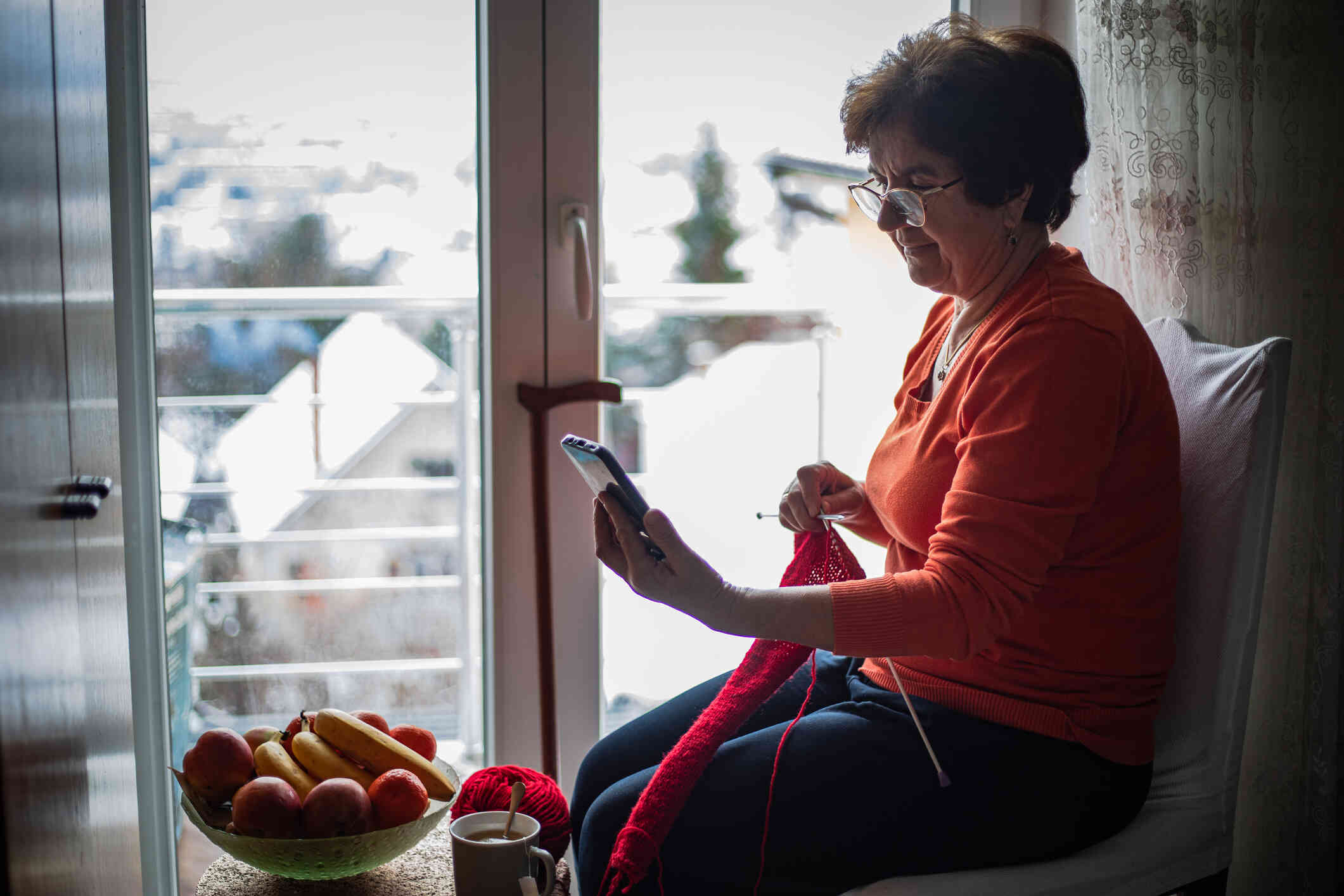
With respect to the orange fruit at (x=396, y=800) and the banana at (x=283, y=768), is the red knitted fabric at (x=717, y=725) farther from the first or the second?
the banana at (x=283, y=768)

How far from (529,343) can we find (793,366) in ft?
1.47

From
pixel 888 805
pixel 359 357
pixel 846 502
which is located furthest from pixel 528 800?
pixel 359 357

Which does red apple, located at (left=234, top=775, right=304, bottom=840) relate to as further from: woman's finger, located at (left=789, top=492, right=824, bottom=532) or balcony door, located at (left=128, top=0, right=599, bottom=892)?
woman's finger, located at (left=789, top=492, right=824, bottom=532)

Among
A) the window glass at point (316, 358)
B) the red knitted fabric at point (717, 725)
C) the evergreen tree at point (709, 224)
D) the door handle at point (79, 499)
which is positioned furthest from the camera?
the evergreen tree at point (709, 224)

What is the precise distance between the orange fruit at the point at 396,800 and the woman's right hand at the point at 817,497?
22.1 inches

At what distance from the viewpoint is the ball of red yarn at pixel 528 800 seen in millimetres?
1229

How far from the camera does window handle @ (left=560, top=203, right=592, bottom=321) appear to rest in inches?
62.1

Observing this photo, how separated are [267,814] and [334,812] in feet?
0.23

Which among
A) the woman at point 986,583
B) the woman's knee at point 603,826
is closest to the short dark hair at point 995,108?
the woman at point 986,583

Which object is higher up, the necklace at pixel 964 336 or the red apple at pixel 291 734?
the necklace at pixel 964 336

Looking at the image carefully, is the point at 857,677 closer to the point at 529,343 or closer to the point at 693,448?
the point at 693,448

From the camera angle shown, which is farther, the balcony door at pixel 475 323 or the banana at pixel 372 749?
the balcony door at pixel 475 323

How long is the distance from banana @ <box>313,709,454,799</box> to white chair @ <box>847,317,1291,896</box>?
1.75ft

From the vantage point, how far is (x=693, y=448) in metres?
1.73
